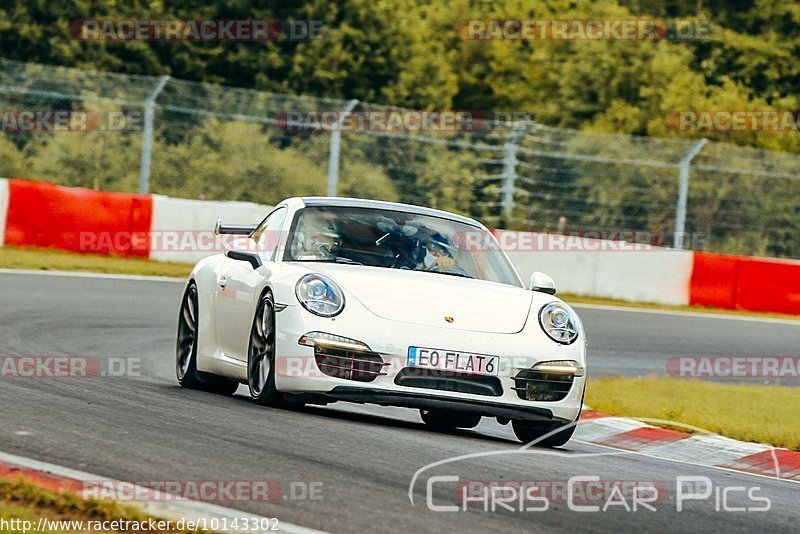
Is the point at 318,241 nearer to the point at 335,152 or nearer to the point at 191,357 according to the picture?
the point at 191,357

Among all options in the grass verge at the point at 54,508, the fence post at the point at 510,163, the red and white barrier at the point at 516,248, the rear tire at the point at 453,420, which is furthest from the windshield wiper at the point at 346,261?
the fence post at the point at 510,163

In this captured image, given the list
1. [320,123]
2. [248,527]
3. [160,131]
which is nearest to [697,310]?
[320,123]

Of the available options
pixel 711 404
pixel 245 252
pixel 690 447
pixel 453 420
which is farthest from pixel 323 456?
pixel 711 404

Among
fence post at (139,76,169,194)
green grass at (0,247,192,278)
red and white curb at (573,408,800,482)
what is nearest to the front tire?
red and white curb at (573,408,800,482)

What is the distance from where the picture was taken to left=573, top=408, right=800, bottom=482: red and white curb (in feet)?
28.0

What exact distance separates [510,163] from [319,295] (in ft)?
48.6

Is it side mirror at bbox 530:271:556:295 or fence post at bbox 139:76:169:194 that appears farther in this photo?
fence post at bbox 139:76:169:194

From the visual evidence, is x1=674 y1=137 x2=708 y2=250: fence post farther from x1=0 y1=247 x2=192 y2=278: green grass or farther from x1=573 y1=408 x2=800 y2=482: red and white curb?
x1=573 y1=408 x2=800 y2=482: red and white curb

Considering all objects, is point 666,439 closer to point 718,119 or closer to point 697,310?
point 697,310

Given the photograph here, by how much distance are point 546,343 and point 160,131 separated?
1462 centimetres

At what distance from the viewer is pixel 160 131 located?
21.8m

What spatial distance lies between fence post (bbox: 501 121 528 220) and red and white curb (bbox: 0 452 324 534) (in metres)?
17.2

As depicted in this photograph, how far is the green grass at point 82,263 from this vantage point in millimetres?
17688

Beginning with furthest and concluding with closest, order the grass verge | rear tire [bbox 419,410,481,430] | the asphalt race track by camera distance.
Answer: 1. rear tire [bbox 419,410,481,430]
2. the asphalt race track
3. the grass verge
